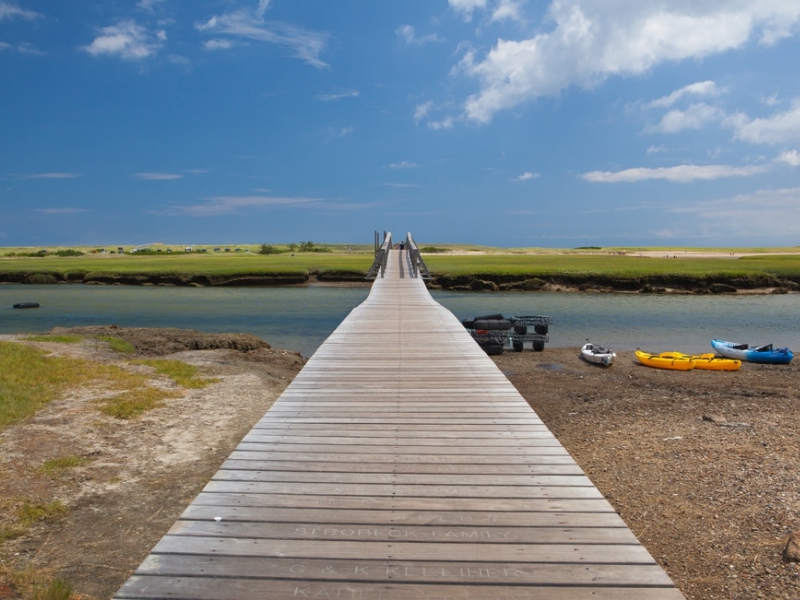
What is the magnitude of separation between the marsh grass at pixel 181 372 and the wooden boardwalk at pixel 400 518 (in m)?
6.34

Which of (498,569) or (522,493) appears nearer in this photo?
(498,569)

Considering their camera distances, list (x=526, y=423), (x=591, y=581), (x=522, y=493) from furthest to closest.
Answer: (x=526, y=423) < (x=522, y=493) < (x=591, y=581)

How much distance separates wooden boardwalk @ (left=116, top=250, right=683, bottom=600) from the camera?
305 cm

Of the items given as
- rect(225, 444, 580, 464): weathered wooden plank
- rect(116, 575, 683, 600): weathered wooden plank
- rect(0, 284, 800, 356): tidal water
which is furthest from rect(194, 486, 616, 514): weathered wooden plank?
rect(0, 284, 800, 356): tidal water

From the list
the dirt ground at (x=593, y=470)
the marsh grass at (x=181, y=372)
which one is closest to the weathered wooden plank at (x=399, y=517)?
the dirt ground at (x=593, y=470)

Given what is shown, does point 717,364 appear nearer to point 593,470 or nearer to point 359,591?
point 593,470

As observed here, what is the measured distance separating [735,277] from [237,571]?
1837 inches

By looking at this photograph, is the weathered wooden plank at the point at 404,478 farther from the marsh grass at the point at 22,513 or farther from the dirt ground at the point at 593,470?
the marsh grass at the point at 22,513

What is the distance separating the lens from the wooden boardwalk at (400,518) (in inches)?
120

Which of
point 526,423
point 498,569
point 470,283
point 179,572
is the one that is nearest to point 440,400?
point 526,423

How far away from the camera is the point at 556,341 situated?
2269 cm

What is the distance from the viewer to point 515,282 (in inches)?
1693

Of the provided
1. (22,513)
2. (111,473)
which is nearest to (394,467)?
(22,513)

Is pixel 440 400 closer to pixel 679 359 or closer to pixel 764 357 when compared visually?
pixel 679 359
